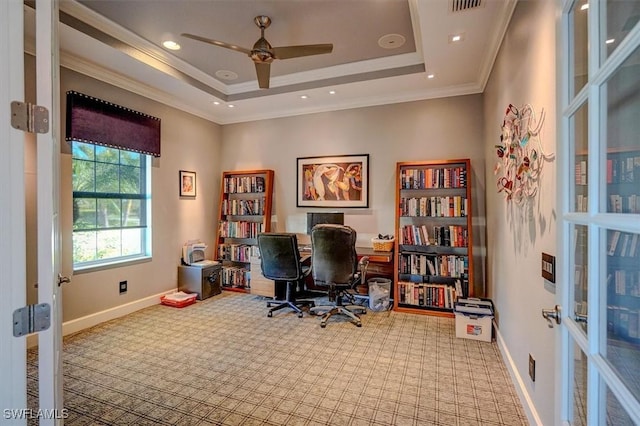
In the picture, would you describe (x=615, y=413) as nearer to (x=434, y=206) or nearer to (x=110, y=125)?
(x=434, y=206)

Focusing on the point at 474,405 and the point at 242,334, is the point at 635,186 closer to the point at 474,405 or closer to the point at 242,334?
the point at 474,405

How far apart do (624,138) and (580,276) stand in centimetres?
45

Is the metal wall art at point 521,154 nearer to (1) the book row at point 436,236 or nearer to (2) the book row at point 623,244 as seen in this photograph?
(2) the book row at point 623,244

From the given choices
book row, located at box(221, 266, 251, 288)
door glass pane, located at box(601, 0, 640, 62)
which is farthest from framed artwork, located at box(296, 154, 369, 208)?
door glass pane, located at box(601, 0, 640, 62)

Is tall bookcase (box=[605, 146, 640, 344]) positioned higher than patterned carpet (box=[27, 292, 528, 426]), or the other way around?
tall bookcase (box=[605, 146, 640, 344])

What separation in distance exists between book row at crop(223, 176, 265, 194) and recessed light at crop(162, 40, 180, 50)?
1989 mm

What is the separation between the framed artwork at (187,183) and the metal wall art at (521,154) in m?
3.85

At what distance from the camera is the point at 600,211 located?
2.80ft

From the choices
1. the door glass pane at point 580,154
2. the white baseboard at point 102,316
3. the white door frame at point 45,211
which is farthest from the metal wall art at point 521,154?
the white baseboard at point 102,316

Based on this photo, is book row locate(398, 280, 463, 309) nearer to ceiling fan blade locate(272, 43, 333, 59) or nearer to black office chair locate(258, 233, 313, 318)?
black office chair locate(258, 233, 313, 318)

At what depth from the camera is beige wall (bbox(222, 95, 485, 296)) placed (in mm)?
3771

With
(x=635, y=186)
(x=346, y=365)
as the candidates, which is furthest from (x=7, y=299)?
(x=346, y=365)

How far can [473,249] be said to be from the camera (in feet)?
12.2

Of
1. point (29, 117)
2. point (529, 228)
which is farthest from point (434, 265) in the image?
point (29, 117)
